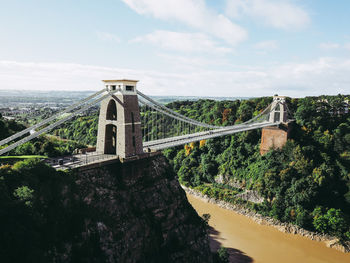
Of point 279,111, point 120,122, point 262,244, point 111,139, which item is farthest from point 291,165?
point 120,122

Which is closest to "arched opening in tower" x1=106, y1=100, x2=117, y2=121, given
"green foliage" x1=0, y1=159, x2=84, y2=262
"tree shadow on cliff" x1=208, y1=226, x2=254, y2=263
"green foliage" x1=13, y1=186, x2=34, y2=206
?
"green foliage" x1=0, y1=159, x2=84, y2=262

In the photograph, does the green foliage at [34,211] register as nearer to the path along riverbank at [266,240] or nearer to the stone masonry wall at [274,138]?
the path along riverbank at [266,240]

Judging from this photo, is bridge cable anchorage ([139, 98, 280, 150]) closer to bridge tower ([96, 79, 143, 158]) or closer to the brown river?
bridge tower ([96, 79, 143, 158])

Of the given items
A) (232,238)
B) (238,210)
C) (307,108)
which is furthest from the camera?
(307,108)

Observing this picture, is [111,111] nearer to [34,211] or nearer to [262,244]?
[34,211]

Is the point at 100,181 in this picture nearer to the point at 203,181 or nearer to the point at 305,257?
the point at 305,257

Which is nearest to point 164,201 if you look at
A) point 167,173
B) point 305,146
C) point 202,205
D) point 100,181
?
point 167,173

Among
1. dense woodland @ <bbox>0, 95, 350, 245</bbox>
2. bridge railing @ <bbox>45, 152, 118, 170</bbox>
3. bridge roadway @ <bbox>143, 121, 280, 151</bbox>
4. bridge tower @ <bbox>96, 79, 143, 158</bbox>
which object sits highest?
bridge tower @ <bbox>96, 79, 143, 158</bbox>
